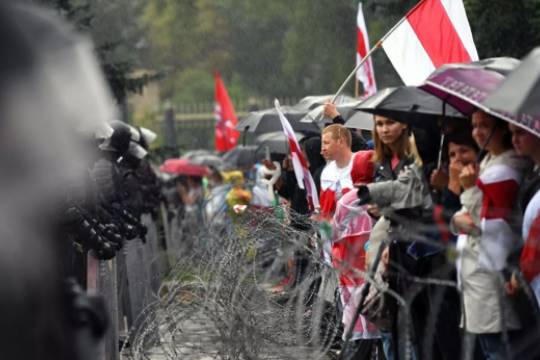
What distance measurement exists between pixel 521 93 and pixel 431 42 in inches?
166

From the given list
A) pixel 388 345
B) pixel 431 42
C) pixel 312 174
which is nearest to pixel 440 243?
pixel 388 345

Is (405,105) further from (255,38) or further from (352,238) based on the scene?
(255,38)

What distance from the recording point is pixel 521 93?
14.3 feet

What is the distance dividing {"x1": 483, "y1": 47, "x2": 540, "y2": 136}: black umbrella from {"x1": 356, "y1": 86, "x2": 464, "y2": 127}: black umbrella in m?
1.56

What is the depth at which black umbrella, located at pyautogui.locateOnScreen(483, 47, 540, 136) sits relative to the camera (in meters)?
4.30

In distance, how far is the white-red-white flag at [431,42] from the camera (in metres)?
8.28

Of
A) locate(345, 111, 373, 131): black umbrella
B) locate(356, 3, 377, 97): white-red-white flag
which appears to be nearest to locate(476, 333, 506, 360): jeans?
locate(345, 111, 373, 131): black umbrella

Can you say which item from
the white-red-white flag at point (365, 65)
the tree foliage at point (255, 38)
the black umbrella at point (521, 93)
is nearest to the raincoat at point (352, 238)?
the black umbrella at point (521, 93)

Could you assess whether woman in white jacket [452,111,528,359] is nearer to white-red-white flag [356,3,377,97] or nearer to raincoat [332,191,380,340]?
raincoat [332,191,380,340]

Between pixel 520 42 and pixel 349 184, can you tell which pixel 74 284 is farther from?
pixel 520 42

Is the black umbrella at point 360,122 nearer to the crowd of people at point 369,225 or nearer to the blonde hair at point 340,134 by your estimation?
the crowd of people at point 369,225

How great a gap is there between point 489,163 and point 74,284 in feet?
9.80

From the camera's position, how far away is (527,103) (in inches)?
170

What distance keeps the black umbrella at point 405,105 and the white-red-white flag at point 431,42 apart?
1841 millimetres
